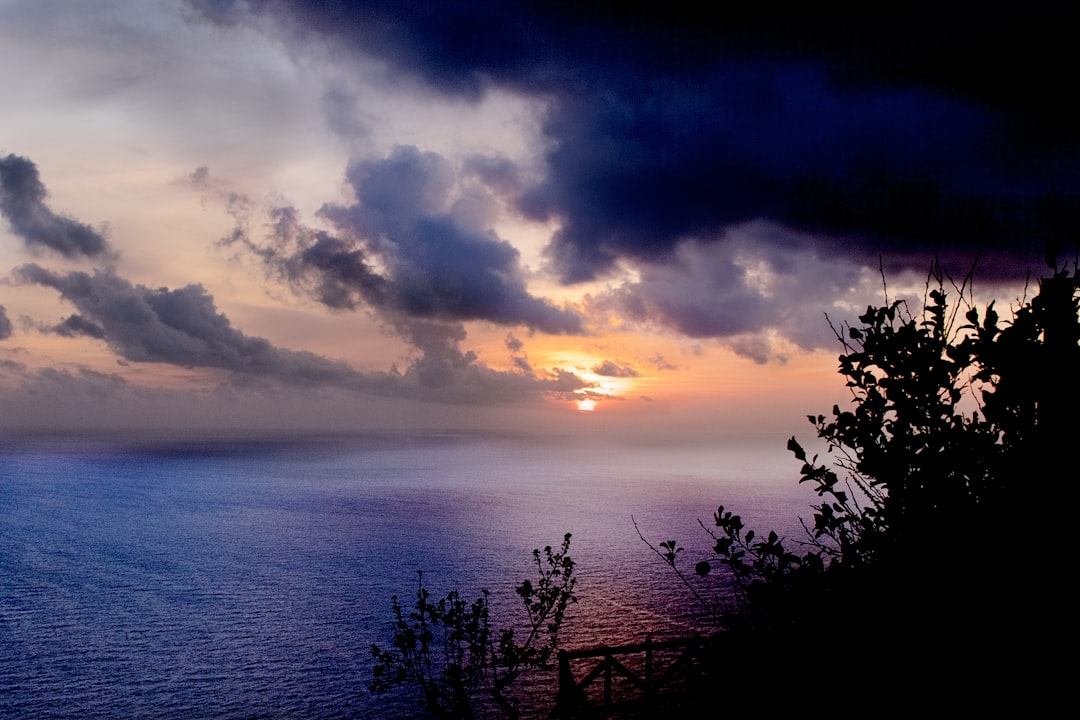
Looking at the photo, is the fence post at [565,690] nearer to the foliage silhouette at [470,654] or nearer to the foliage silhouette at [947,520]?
the foliage silhouette at [470,654]

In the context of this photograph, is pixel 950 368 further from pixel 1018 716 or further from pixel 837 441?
pixel 1018 716

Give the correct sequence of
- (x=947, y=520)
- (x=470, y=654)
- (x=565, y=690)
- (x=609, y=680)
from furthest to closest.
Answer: (x=470, y=654)
(x=609, y=680)
(x=565, y=690)
(x=947, y=520)

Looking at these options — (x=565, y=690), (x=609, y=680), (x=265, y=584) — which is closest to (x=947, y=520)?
(x=565, y=690)

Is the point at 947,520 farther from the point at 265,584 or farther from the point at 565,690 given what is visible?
the point at 265,584

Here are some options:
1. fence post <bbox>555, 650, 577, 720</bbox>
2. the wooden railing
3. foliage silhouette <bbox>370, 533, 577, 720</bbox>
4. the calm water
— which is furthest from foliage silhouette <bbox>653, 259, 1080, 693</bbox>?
the calm water

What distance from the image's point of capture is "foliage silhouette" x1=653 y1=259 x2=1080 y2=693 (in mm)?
4719

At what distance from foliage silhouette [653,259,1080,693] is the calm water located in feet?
131

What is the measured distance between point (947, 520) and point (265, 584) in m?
75.2

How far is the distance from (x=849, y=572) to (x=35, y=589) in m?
85.4

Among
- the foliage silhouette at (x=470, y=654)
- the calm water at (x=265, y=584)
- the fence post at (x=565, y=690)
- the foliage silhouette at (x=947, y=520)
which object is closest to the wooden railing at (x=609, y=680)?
the fence post at (x=565, y=690)

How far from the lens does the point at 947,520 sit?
17.9 feet

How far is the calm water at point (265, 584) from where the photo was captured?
43.8m

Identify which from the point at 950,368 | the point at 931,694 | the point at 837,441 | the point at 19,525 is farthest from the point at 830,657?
the point at 19,525

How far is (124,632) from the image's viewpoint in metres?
55.4
